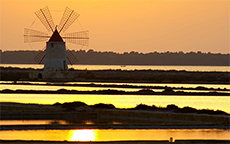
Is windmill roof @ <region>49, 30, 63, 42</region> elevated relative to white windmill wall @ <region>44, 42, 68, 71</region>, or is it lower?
elevated

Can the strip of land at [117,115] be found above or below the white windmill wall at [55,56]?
below

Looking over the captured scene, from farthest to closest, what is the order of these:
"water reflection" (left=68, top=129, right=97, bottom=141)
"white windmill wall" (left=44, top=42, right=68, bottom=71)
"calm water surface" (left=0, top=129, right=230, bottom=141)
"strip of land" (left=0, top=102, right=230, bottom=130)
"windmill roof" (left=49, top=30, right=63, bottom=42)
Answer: "windmill roof" (left=49, top=30, right=63, bottom=42)
"white windmill wall" (left=44, top=42, right=68, bottom=71)
"strip of land" (left=0, top=102, right=230, bottom=130)
"calm water surface" (left=0, top=129, right=230, bottom=141)
"water reflection" (left=68, top=129, right=97, bottom=141)

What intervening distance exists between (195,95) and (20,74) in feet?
99.6

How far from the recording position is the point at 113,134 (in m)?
16.0

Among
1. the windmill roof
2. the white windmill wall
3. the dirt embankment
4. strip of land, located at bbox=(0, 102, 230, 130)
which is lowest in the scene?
the dirt embankment

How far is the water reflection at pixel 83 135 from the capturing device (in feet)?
49.2

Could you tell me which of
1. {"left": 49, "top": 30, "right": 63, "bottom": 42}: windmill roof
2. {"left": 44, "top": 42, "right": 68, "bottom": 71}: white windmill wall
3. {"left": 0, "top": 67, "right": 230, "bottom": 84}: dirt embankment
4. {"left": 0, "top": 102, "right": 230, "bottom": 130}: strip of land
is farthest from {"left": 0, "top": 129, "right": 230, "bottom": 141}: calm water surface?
{"left": 0, "top": 67, "right": 230, "bottom": 84}: dirt embankment

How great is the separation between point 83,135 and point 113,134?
876 mm

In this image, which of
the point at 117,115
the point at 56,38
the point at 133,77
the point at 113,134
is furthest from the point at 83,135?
the point at 133,77

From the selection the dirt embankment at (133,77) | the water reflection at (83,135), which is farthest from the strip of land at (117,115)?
the dirt embankment at (133,77)

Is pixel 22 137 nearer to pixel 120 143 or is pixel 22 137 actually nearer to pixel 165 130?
pixel 120 143

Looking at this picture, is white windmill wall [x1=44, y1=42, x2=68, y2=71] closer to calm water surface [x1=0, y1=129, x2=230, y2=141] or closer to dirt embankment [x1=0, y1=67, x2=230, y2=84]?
dirt embankment [x1=0, y1=67, x2=230, y2=84]

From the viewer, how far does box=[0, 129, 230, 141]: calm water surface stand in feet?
50.0

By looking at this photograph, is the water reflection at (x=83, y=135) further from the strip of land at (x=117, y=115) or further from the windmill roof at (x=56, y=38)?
the windmill roof at (x=56, y=38)
